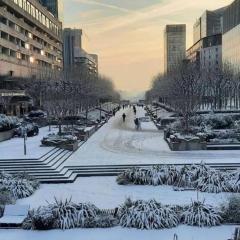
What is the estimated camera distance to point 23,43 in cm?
9456

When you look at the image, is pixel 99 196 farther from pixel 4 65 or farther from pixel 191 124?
pixel 4 65

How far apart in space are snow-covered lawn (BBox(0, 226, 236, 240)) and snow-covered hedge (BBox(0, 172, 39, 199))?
531cm

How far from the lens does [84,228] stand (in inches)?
609

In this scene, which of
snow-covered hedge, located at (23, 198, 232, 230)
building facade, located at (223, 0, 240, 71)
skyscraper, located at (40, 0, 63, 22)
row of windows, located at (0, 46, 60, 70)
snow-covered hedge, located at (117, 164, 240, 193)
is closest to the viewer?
snow-covered hedge, located at (23, 198, 232, 230)

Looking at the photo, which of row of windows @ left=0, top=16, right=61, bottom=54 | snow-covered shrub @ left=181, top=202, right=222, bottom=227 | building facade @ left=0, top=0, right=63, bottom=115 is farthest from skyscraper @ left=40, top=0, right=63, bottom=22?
snow-covered shrub @ left=181, top=202, right=222, bottom=227

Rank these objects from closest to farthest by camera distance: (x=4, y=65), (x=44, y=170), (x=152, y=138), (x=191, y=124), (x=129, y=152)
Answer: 1. (x=44, y=170)
2. (x=129, y=152)
3. (x=152, y=138)
4. (x=191, y=124)
5. (x=4, y=65)

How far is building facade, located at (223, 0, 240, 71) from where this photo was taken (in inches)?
4830

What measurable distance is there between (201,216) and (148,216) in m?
1.71

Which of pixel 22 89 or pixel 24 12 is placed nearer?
pixel 22 89

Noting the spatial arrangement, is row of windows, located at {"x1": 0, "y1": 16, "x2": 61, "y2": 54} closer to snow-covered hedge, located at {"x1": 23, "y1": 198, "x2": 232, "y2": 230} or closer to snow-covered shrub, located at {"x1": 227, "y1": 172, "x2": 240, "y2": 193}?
snow-covered shrub, located at {"x1": 227, "y1": 172, "x2": 240, "y2": 193}

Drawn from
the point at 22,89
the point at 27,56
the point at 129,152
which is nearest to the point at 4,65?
the point at 22,89

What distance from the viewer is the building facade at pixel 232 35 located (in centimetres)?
12268

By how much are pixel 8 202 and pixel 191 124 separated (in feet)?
92.3

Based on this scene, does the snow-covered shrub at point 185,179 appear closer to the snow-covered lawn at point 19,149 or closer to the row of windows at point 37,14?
the snow-covered lawn at point 19,149
